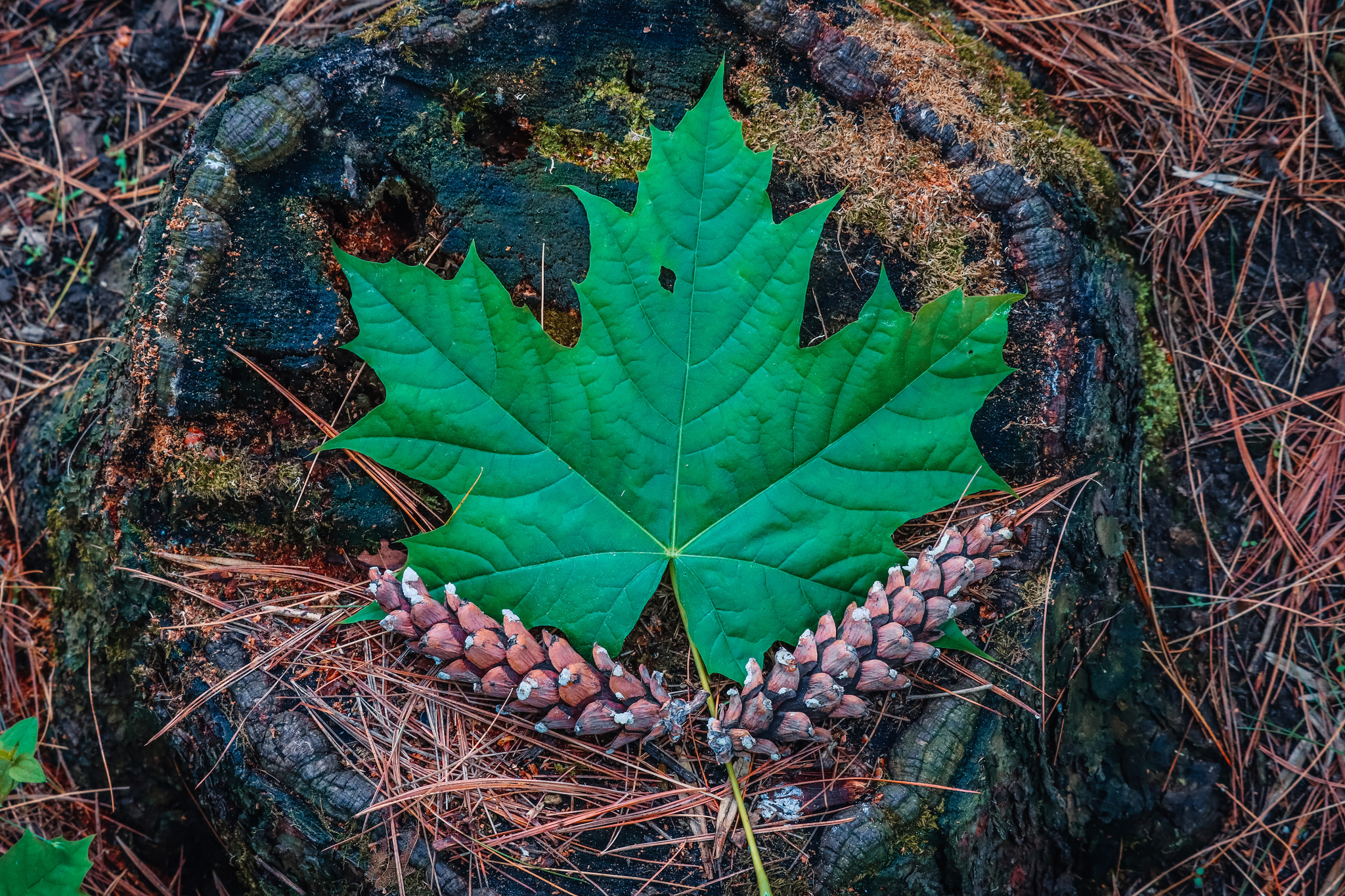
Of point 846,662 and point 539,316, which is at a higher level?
point 539,316

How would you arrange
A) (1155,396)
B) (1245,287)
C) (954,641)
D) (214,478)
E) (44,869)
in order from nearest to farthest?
(44,869) → (954,641) → (214,478) → (1155,396) → (1245,287)

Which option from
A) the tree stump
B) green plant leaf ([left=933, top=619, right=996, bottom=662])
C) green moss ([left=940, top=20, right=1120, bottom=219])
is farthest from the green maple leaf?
green moss ([left=940, top=20, right=1120, bottom=219])

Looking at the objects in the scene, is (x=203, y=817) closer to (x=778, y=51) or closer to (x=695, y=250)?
(x=695, y=250)

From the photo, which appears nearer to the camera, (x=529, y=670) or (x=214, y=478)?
(x=529, y=670)

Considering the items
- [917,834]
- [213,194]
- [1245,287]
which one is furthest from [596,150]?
[1245,287]

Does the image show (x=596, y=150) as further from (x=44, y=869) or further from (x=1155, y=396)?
(x=44, y=869)

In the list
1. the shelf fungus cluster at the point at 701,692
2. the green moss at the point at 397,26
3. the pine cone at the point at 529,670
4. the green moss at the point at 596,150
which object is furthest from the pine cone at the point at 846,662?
the green moss at the point at 397,26

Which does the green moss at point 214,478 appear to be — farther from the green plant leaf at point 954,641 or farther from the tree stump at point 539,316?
the green plant leaf at point 954,641

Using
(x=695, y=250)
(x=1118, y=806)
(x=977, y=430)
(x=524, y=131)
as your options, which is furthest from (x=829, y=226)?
(x=1118, y=806)
